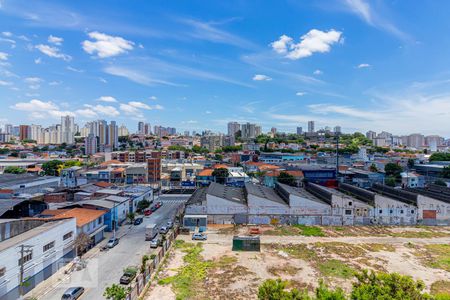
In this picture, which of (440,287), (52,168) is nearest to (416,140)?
(440,287)

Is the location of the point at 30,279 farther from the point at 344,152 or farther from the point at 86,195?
the point at 344,152

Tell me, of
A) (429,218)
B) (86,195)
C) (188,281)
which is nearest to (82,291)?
(188,281)

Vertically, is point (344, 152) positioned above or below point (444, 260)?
above

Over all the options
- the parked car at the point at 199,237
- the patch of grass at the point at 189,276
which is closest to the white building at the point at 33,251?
the patch of grass at the point at 189,276

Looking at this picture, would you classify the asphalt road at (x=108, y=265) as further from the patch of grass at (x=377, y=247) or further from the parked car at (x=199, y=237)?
the patch of grass at (x=377, y=247)

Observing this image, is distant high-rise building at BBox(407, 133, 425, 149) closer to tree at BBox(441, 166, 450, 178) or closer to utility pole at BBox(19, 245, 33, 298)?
tree at BBox(441, 166, 450, 178)

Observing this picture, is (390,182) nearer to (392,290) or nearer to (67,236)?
(392,290)
